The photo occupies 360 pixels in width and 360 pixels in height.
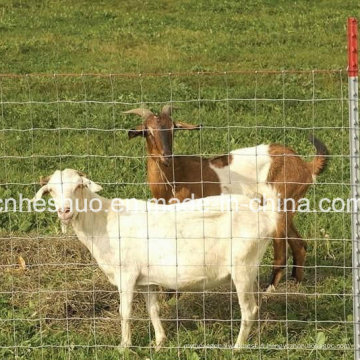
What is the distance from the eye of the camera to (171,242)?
686 cm

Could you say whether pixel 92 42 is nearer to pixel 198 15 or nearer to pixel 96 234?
pixel 198 15

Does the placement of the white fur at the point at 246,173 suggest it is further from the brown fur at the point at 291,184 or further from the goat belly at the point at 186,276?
the goat belly at the point at 186,276

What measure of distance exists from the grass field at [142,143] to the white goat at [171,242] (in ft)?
0.77

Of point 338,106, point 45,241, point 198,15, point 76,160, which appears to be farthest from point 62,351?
point 198,15

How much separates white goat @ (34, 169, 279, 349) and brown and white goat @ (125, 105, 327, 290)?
118 centimetres

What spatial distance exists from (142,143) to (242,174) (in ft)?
10.1

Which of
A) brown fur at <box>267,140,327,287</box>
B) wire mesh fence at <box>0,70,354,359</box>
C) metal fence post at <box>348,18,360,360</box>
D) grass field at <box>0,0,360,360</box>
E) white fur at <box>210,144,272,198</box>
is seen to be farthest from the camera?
white fur at <box>210,144,272,198</box>

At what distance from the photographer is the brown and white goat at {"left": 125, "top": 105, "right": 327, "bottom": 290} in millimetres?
8242

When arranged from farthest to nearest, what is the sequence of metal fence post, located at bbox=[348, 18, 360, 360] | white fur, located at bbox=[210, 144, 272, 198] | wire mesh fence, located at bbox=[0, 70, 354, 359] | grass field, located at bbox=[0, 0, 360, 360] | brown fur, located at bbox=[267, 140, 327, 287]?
white fur, located at bbox=[210, 144, 272, 198]
brown fur, located at bbox=[267, 140, 327, 287]
grass field, located at bbox=[0, 0, 360, 360]
wire mesh fence, located at bbox=[0, 70, 354, 359]
metal fence post, located at bbox=[348, 18, 360, 360]

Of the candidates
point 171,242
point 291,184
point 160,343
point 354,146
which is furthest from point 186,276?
point 291,184

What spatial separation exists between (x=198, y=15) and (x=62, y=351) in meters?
14.2

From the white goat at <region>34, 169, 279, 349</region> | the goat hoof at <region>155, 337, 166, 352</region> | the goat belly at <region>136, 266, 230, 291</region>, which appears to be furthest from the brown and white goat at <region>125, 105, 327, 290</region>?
the goat hoof at <region>155, 337, 166, 352</region>

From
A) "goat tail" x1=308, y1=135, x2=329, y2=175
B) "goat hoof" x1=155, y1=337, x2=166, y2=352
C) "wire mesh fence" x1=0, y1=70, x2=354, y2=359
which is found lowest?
"goat hoof" x1=155, y1=337, x2=166, y2=352

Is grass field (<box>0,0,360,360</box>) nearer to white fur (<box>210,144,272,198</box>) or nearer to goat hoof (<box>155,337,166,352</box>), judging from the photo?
goat hoof (<box>155,337,166,352</box>)
